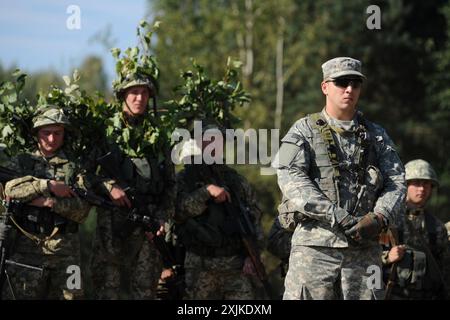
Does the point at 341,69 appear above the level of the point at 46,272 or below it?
above

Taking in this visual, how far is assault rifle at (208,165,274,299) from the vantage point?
9703mm

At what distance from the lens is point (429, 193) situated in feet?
33.4

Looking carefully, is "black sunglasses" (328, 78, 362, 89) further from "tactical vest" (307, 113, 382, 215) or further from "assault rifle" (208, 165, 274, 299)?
"assault rifle" (208, 165, 274, 299)

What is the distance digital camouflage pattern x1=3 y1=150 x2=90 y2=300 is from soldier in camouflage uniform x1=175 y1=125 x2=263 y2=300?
122cm

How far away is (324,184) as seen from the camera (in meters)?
7.16

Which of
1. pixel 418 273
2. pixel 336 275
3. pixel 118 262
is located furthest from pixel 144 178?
pixel 336 275

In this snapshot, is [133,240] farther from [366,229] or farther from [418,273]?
[366,229]

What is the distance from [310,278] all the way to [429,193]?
139 inches

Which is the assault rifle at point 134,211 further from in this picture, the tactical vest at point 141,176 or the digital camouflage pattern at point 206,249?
the digital camouflage pattern at point 206,249

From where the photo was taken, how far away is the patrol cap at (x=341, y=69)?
23.5 ft

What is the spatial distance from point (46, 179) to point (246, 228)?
2190 millimetres

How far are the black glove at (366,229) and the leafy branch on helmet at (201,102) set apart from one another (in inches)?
138
